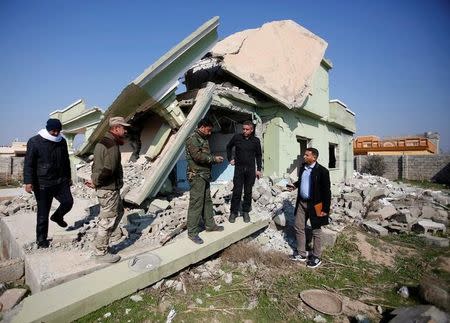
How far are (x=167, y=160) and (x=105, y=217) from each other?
2.48 metres

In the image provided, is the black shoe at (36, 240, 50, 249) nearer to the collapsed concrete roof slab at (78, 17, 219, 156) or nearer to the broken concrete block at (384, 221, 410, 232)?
the collapsed concrete roof slab at (78, 17, 219, 156)

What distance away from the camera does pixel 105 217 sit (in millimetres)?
3246

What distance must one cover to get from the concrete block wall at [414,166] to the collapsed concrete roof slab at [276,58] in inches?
479

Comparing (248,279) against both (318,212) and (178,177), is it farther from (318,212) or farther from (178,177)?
(178,177)

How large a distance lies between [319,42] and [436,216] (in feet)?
22.4

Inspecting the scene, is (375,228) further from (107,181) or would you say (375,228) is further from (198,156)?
(107,181)

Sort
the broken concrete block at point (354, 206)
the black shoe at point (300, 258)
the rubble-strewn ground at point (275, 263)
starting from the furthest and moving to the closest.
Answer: the broken concrete block at point (354, 206)
the black shoe at point (300, 258)
the rubble-strewn ground at point (275, 263)

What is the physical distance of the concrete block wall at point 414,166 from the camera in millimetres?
16297

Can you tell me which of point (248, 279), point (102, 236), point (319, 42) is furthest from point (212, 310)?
point (319, 42)

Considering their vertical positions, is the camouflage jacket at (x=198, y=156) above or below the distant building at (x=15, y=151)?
below

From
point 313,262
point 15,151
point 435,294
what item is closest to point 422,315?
point 435,294

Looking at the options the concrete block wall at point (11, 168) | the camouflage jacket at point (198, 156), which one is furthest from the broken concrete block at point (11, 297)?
the concrete block wall at point (11, 168)

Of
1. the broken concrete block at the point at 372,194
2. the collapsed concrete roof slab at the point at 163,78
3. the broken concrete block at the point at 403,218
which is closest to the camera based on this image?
the collapsed concrete roof slab at the point at 163,78

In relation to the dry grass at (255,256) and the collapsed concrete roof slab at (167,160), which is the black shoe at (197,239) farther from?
the collapsed concrete roof slab at (167,160)
